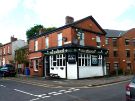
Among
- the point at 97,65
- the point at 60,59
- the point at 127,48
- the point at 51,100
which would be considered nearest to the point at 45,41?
the point at 60,59

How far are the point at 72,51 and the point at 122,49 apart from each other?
31.9 m

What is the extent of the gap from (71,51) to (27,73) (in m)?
14.1

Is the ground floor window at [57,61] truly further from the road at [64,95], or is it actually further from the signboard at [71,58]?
the road at [64,95]

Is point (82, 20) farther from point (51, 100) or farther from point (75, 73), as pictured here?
point (51, 100)

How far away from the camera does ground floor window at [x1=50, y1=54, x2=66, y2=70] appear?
32.5 meters

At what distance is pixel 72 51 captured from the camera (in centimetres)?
3142

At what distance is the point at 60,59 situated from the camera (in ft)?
108

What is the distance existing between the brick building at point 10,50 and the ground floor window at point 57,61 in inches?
849

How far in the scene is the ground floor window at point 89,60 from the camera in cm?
3259

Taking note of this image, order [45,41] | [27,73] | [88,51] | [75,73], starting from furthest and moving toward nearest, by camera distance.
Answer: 1. [27,73]
2. [45,41]
3. [88,51]
4. [75,73]

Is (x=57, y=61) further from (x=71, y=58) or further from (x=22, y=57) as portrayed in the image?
(x=22, y=57)

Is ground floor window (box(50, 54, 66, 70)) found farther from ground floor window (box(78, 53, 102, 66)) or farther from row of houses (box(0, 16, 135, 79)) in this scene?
ground floor window (box(78, 53, 102, 66))

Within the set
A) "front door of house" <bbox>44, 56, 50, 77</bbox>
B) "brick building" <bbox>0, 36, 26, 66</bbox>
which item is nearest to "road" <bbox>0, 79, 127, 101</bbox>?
"front door of house" <bbox>44, 56, 50, 77</bbox>

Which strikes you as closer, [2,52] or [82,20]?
[82,20]
